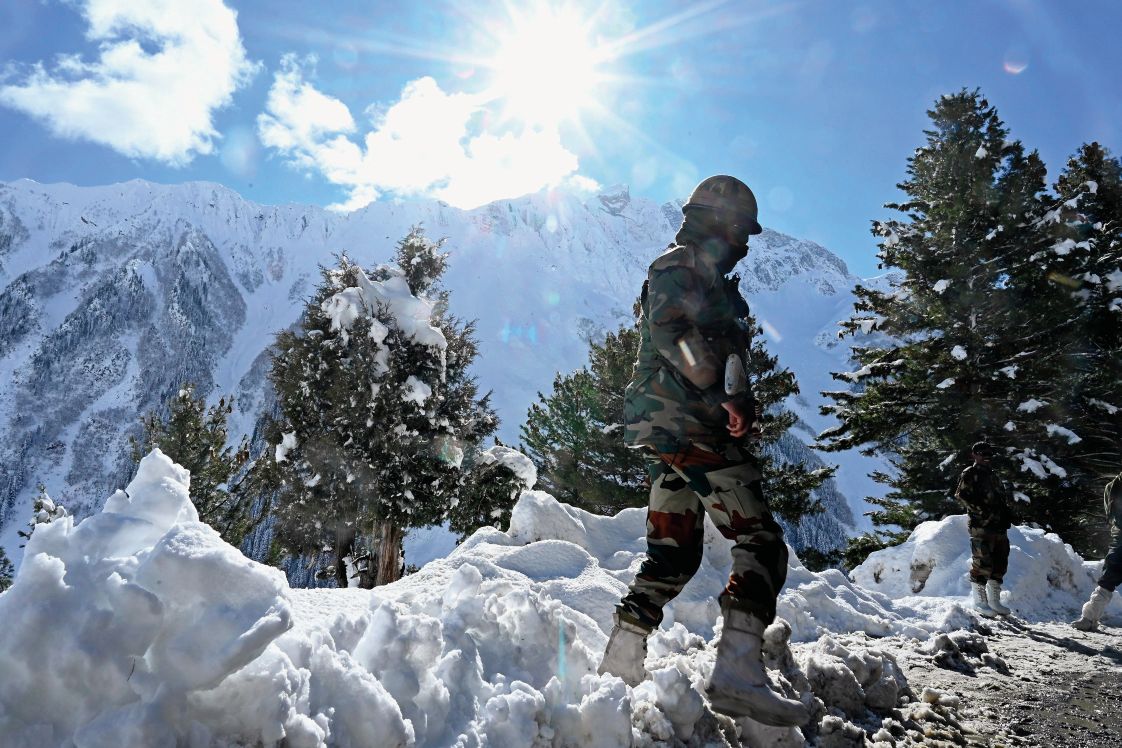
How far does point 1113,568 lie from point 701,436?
5.99m

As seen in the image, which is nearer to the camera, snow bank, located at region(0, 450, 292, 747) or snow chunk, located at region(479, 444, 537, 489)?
snow bank, located at region(0, 450, 292, 747)

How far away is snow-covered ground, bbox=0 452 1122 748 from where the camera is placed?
128 cm

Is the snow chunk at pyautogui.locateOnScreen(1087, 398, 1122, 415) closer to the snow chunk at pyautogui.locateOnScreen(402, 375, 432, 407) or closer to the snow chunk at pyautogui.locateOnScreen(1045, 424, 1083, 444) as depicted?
the snow chunk at pyautogui.locateOnScreen(1045, 424, 1083, 444)

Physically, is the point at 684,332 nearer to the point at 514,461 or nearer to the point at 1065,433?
the point at 514,461

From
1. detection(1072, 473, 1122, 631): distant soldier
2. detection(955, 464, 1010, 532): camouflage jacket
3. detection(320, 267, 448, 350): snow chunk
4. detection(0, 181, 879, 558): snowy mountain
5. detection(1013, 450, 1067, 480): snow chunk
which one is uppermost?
detection(0, 181, 879, 558): snowy mountain

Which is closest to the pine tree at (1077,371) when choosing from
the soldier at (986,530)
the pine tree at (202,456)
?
the soldier at (986,530)

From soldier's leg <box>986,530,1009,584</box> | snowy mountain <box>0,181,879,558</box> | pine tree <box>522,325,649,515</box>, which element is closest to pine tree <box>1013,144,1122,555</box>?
soldier's leg <box>986,530,1009,584</box>

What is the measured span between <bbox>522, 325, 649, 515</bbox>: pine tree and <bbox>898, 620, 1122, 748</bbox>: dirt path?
38.7ft

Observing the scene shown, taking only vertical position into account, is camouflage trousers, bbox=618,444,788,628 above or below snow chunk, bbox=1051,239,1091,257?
below

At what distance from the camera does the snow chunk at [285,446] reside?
1388 cm

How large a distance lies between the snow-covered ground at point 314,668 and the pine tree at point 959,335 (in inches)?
483

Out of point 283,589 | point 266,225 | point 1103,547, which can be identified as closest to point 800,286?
point 266,225

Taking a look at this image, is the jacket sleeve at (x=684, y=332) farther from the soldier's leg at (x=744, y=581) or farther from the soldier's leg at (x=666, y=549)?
the soldier's leg at (x=666, y=549)

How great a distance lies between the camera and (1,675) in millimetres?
1238
